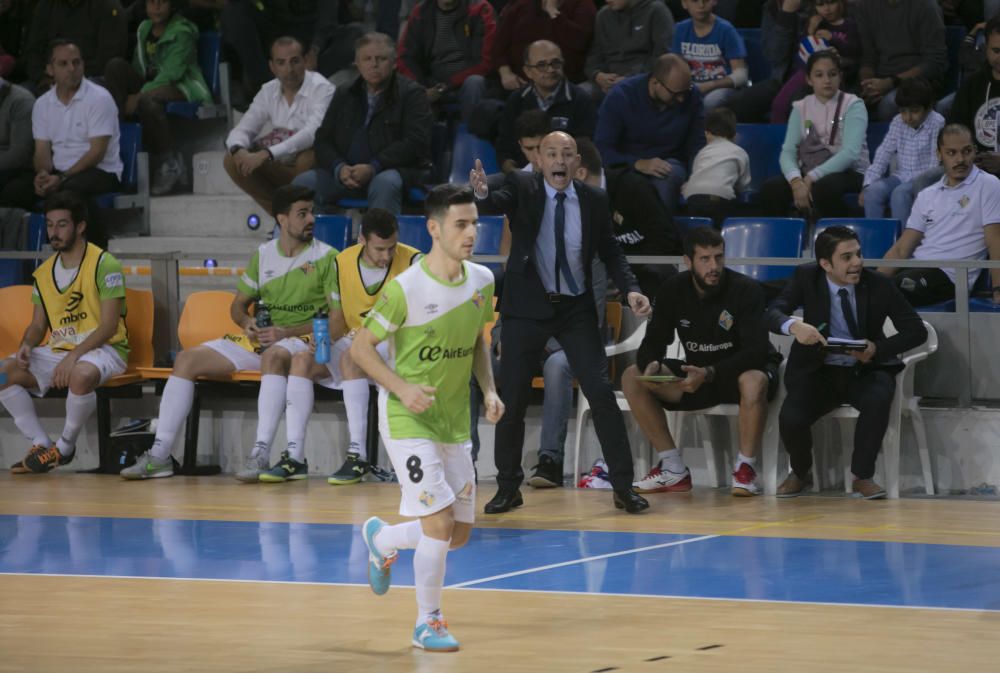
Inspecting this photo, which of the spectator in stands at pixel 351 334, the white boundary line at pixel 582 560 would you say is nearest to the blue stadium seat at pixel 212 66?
the spectator in stands at pixel 351 334

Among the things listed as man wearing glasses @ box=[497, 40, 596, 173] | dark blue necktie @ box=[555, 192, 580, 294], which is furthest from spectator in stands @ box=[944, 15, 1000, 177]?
dark blue necktie @ box=[555, 192, 580, 294]

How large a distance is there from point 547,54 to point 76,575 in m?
5.61

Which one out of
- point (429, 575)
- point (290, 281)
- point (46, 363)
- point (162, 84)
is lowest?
point (429, 575)

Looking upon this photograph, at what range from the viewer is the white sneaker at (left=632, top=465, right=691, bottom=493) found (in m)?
9.68

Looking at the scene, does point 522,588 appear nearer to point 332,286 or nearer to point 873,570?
point 873,570

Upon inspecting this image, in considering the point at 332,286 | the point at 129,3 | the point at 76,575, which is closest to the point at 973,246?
the point at 332,286

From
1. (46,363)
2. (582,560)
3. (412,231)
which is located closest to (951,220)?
(412,231)

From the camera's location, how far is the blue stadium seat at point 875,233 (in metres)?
10.4

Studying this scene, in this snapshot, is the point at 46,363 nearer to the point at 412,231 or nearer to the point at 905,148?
the point at 412,231

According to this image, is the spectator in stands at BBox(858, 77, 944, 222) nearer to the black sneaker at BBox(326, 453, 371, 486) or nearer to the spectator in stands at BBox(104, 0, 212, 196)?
the black sneaker at BBox(326, 453, 371, 486)

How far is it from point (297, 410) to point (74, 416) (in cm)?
175

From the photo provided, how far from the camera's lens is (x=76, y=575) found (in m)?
7.49


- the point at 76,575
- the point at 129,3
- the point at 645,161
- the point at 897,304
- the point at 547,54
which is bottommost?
the point at 76,575

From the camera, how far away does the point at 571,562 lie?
24.8 feet
